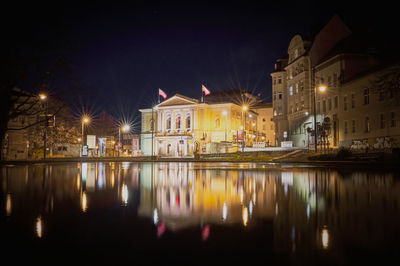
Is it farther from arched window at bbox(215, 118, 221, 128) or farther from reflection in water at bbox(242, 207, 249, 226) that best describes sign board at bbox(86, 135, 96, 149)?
reflection in water at bbox(242, 207, 249, 226)

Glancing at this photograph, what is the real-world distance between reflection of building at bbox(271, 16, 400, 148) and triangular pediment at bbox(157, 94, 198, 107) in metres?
27.2

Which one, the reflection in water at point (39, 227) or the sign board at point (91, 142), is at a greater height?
the sign board at point (91, 142)

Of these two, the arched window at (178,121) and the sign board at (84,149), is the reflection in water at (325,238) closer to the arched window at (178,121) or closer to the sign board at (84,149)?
the sign board at (84,149)

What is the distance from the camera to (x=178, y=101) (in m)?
88.6

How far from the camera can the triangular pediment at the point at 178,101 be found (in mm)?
87231

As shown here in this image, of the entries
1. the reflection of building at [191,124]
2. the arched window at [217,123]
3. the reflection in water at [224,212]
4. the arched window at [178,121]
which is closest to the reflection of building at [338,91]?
the reflection of building at [191,124]

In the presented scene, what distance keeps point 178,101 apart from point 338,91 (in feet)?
160

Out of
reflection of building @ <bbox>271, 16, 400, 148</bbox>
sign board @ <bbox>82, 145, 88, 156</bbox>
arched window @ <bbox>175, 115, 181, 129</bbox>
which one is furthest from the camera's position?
arched window @ <bbox>175, 115, 181, 129</bbox>

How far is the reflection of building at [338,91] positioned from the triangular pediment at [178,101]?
27.2 meters

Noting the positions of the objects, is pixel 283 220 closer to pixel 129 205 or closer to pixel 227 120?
pixel 129 205

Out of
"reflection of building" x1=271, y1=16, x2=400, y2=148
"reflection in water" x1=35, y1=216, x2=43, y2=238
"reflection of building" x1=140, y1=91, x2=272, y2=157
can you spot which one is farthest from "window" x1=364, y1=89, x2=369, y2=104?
"reflection of building" x1=140, y1=91, x2=272, y2=157

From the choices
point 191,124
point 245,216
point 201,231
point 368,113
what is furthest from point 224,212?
point 191,124

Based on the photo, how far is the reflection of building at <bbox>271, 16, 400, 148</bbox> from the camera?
36969 millimetres

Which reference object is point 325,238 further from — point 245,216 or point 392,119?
point 392,119
